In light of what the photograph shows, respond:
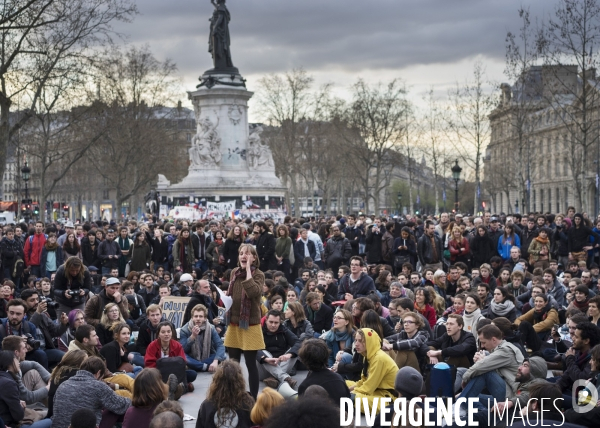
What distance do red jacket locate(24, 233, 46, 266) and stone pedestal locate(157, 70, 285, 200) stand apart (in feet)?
64.2

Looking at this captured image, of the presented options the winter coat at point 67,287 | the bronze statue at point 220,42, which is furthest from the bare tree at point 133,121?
the winter coat at point 67,287

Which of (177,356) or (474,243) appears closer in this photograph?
(177,356)

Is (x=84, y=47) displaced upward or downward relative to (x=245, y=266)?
upward

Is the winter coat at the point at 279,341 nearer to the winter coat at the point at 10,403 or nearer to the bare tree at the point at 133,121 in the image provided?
the winter coat at the point at 10,403

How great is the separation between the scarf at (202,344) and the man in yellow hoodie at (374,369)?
3520 millimetres

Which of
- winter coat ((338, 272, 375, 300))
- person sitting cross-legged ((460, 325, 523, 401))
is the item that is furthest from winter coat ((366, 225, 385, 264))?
person sitting cross-legged ((460, 325, 523, 401))

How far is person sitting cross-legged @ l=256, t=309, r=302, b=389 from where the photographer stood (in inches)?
446

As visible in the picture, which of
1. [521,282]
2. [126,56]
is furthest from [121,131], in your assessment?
[521,282]

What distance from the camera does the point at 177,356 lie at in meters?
10.6

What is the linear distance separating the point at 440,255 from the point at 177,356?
32.0ft

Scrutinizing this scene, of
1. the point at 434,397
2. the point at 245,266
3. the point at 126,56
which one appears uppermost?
the point at 126,56

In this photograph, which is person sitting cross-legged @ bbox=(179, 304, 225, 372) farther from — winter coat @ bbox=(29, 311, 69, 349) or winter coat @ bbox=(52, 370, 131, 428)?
winter coat @ bbox=(52, 370, 131, 428)

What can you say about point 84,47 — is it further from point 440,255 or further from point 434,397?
point 434,397

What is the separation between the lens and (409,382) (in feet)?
27.2
